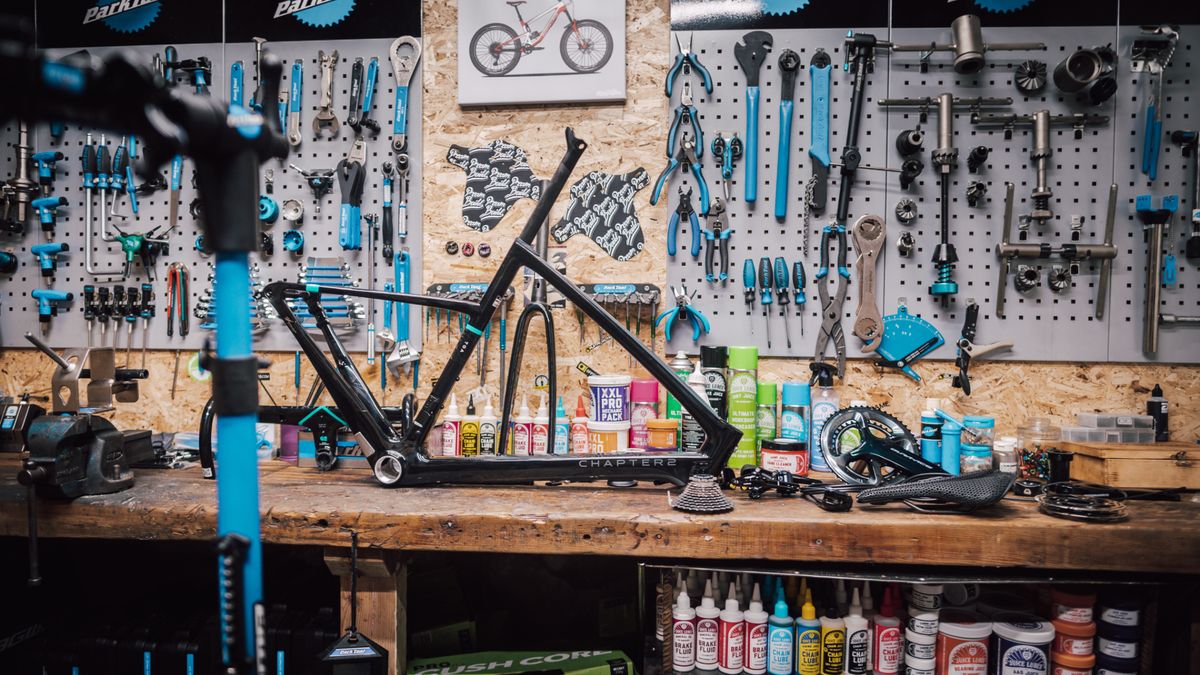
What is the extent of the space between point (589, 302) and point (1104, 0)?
77.4 inches

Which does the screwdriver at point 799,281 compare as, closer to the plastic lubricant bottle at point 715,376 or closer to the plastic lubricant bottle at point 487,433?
the plastic lubricant bottle at point 715,376

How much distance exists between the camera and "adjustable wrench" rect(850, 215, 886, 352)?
6.43ft

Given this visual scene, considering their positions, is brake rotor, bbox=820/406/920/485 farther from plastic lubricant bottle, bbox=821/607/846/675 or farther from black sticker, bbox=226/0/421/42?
black sticker, bbox=226/0/421/42

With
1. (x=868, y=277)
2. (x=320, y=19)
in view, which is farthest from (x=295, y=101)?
(x=868, y=277)

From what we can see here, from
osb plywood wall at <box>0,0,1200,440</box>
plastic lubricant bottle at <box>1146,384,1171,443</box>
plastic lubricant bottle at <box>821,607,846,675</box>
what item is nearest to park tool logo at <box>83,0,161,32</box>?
osb plywood wall at <box>0,0,1200,440</box>

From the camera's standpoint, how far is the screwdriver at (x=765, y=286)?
1996 millimetres

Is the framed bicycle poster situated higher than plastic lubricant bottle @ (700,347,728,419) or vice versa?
the framed bicycle poster

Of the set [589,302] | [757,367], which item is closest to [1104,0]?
[757,367]

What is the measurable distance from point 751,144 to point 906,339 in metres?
0.82

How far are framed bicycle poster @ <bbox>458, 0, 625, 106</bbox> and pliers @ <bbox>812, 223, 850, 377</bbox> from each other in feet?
2.83

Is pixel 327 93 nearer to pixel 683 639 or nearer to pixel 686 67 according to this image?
pixel 686 67

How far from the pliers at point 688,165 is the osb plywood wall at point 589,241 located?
0.05 meters

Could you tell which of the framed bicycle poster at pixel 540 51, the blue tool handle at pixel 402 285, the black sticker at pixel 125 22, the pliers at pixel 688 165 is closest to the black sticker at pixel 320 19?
the black sticker at pixel 125 22

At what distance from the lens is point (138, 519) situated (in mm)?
1390
